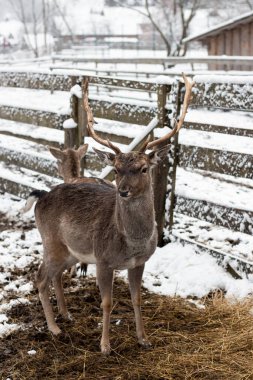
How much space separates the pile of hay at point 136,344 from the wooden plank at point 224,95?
74.3 inches

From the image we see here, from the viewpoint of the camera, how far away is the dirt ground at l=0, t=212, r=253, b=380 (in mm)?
4125

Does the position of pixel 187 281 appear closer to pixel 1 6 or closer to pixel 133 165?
pixel 133 165

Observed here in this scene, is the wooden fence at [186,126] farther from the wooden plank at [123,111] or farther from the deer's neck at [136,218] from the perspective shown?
the deer's neck at [136,218]

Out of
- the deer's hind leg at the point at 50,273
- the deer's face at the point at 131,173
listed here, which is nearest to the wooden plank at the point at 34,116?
the deer's hind leg at the point at 50,273

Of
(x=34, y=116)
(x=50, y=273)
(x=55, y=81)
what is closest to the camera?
(x=50, y=273)

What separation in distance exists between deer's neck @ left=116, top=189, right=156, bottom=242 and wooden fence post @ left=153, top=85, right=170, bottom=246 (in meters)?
1.93

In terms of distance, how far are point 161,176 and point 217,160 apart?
77 cm

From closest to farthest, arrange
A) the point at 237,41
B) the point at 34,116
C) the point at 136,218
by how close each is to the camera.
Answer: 1. the point at 136,218
2. the point at 34,116
3. the point at 237,41

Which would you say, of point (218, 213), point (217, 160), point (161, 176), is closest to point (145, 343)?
point (218, 213)

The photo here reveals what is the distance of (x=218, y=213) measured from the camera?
19.2 feet

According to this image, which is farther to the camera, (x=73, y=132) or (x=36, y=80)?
(x=36, y=80)

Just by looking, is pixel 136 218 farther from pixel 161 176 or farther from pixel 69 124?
pixel 69 124

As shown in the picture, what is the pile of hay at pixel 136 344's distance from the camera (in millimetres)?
4125

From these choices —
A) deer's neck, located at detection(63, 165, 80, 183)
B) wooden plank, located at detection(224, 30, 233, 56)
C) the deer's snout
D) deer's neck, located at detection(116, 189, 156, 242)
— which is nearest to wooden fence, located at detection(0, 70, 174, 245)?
deer's neck, located at detection(63, 165, 80, 183)
